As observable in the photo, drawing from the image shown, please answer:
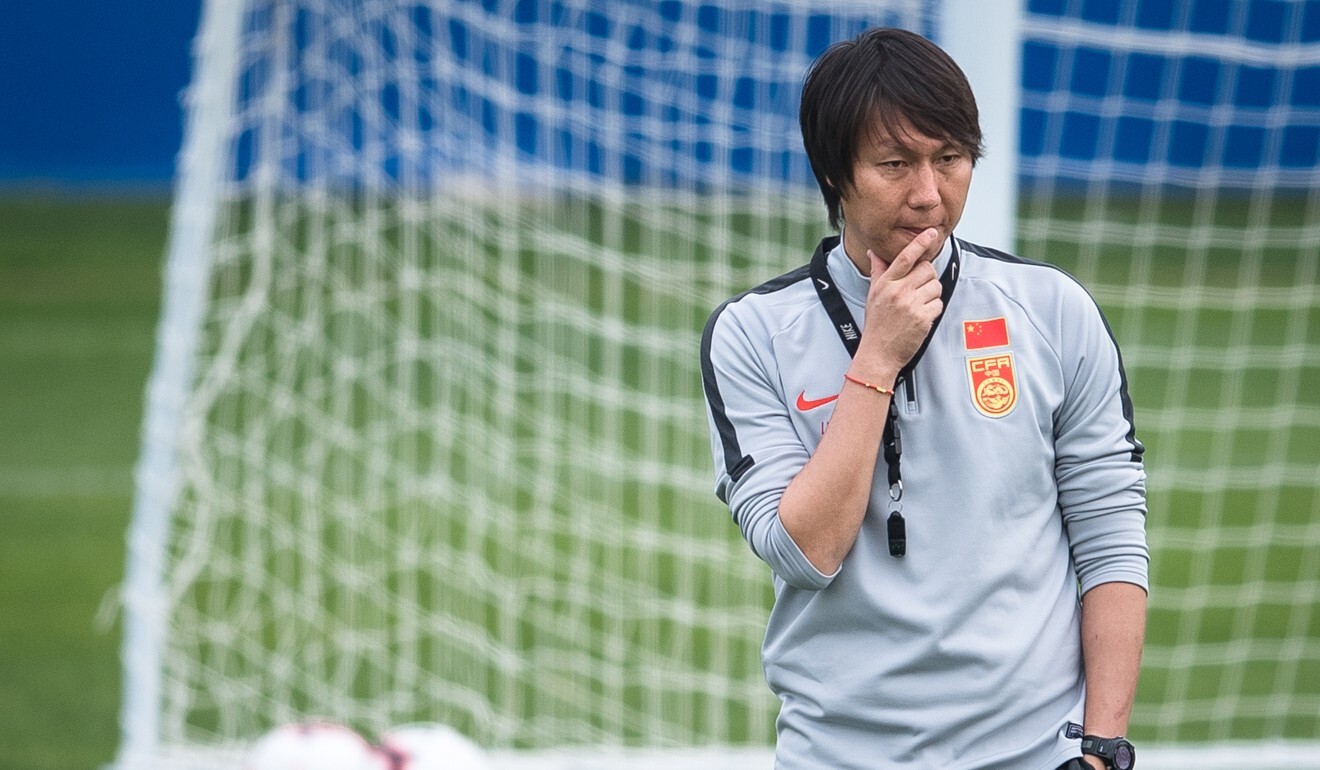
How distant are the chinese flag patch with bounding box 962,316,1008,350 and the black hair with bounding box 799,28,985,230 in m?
0.20

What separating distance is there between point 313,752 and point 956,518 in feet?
6.42

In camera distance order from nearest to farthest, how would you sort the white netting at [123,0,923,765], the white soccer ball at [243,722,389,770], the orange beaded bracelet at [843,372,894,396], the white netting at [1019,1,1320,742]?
the orange beaded bracelet at [843,372,894,396]
the white soccer ball at [243,722,389,770]
the white netting at [123,0,923,765]
the white netting at [1019,1,1320,742]

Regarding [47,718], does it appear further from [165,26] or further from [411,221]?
[165,26]

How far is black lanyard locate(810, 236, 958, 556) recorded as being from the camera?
1.73 m

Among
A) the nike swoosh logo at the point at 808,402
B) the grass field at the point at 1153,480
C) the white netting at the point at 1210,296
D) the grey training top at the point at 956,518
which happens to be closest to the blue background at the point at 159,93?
the white netting at the point at 1210,296

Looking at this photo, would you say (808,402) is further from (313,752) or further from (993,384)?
(313,752)

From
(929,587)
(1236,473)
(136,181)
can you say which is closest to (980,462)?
(929,587)

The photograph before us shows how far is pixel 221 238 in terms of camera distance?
4.49 m

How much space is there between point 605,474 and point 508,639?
6.45ft

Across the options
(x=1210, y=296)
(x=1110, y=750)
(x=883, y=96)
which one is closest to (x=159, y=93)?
(x=1210, y=296)

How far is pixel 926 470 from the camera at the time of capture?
5.73ft

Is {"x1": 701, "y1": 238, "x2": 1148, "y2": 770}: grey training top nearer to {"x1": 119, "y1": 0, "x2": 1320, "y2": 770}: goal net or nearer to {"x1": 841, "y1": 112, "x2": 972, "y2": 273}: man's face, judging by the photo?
{"x1": 841, "y1": 112, "x2": 972, "y2": 273}: man's face

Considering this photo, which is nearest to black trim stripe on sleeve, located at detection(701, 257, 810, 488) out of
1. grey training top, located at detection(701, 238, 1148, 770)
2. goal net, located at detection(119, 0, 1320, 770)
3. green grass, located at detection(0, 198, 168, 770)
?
grey training top, located at detection(701, 238, 1148, 770)

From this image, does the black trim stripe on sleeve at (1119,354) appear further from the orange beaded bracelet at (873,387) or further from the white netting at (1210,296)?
the white netting at (1210,296)
